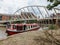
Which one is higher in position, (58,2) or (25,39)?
(58,2)

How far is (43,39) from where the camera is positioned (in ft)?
37.5

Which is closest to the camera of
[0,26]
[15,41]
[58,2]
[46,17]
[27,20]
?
[58,2]

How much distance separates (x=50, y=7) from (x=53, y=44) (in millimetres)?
1958

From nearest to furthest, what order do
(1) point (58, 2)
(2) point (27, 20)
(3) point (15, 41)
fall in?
(1) point (58, 2) → (3) point (15, 41) → (2) point (27, 20)

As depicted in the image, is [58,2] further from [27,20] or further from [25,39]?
[27,20]

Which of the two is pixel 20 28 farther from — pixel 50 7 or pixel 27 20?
pixel 50 7

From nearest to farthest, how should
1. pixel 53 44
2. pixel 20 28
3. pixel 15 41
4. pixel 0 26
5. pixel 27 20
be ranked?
pixel 53 44 → pixel 15 41 → pixel 20 28 → pixel 27 20 → pixel 0 26

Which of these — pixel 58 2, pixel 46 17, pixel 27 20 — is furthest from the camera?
pixel 27 20

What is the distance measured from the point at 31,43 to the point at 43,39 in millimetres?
607

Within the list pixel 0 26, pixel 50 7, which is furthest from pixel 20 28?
pixel 0 26

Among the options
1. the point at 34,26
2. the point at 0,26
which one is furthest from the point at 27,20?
the point at 0,26

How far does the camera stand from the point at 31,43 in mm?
11438

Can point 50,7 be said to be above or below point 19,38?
above

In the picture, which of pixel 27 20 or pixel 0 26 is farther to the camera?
pixel 0 26
